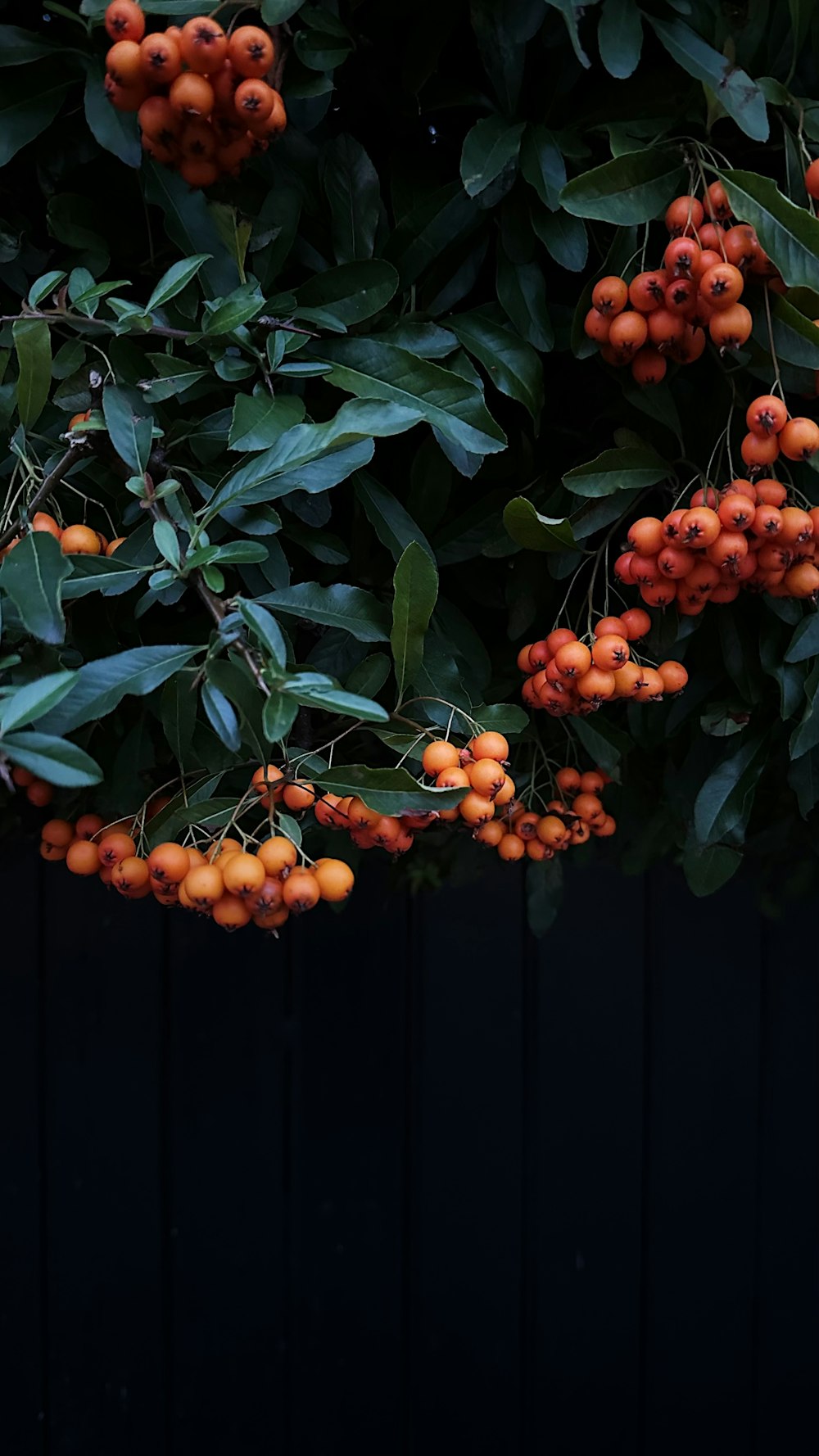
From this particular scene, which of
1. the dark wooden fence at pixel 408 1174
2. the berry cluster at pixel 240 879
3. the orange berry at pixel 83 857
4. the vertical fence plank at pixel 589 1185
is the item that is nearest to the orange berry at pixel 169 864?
the berry cluster at pixel 240 879

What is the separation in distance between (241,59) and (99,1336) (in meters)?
1.57

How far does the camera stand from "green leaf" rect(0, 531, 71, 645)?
1.99ft

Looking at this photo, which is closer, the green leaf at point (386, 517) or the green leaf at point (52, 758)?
the green leaf at point (52, 758)

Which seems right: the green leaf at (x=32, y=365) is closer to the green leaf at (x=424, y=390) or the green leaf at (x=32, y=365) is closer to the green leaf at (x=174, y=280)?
the green leaf at (x=174, y=280)

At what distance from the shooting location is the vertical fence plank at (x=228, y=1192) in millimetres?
1540

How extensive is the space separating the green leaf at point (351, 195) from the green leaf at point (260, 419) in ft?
0.41

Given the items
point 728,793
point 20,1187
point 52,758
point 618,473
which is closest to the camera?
point 52,758

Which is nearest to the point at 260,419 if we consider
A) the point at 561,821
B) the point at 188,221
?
the point at 188,221

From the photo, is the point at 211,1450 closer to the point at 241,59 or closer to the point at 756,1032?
the point at 756,1032

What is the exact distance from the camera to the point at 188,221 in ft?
2.42

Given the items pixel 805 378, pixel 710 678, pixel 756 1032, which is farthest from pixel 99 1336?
pixel 805 378

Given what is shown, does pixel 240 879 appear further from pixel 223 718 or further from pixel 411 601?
pixel 411 601

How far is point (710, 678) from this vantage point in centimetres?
90

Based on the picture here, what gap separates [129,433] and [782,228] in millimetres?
409
